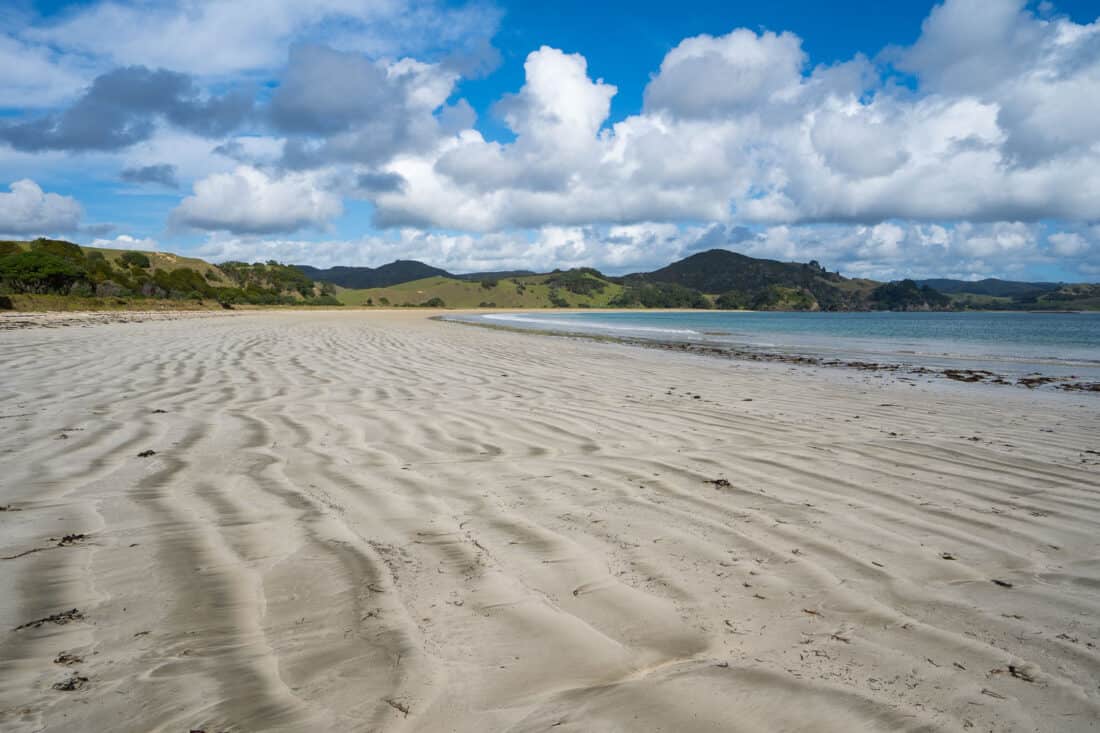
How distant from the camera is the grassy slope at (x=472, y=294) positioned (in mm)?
146188

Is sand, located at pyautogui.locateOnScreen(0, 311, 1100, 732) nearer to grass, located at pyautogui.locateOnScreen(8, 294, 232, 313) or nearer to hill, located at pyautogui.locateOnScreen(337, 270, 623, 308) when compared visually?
grass, located at pyautogui.locateOnScreen(8, 294, 232, 313)

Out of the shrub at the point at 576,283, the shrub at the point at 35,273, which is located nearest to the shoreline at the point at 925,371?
the shrub at the point at 35,273

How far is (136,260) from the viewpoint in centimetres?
10781

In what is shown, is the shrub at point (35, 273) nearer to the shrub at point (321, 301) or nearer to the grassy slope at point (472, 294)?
the shrub at point (321, 301)

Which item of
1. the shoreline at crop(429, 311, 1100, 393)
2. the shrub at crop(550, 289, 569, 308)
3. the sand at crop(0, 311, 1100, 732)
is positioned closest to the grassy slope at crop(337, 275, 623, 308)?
the shrub at crop(550, 289, 569, 308)

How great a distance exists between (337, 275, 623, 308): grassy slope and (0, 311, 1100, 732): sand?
131 m

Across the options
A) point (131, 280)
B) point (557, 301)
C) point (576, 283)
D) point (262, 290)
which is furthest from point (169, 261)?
point (576, 283)

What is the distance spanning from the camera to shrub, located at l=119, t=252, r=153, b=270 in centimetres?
10550

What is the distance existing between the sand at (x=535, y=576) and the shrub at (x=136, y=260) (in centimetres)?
12099

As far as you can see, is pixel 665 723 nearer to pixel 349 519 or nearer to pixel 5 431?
pixel 349 519

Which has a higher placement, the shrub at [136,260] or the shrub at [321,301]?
the shrub at [136,260]

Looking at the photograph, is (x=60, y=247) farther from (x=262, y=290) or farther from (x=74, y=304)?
(x=74, y=304)

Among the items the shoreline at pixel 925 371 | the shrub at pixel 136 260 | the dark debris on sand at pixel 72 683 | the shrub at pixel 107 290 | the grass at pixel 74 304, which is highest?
the shrub at pixel 136 260

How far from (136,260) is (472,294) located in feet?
251
